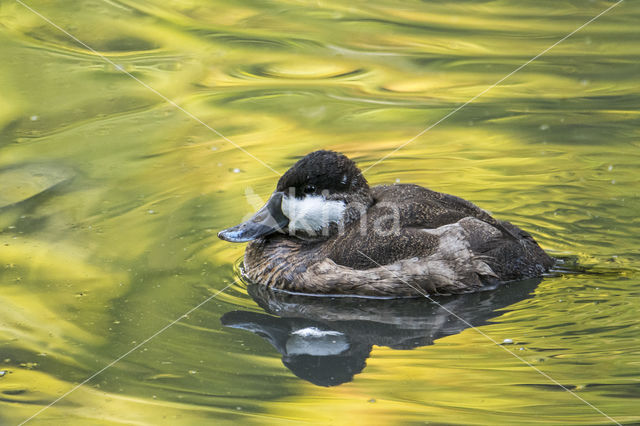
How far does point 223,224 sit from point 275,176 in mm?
1106

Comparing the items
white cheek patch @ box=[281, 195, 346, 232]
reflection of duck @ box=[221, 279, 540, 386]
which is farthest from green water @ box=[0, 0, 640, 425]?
white cheek patch @ box=[281, 195, 346, 232]

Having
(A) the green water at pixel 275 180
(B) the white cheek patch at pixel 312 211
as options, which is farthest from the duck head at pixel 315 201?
(A) the green water at pixel 275 180

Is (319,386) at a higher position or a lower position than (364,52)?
lower

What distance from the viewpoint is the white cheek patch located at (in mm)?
6246

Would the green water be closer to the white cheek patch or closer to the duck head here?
the duck head

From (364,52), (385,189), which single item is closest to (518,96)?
(364,52)

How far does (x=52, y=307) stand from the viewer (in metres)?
5.78

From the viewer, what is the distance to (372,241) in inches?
233

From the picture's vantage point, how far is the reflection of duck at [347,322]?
5.21m

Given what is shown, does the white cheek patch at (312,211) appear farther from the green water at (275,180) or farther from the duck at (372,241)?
the green water at (275,180)

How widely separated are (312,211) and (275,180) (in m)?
1.67

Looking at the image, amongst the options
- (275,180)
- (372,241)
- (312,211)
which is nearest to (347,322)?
(372,241)

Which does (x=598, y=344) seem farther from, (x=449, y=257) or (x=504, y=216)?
(x=504, y=216)

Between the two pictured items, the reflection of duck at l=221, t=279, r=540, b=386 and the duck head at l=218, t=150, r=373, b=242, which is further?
the duck head at l=218, t=150, r=373, b=242
